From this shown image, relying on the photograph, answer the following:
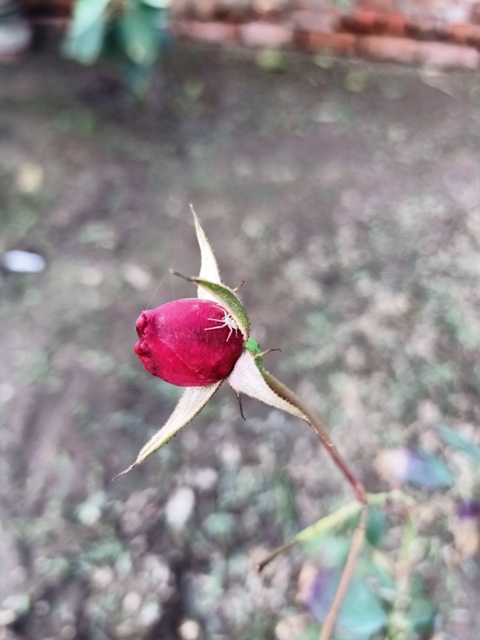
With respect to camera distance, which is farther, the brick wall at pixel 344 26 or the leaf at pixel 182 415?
the brick wall at pixel 344 26

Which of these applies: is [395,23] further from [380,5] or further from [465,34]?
[465,34]

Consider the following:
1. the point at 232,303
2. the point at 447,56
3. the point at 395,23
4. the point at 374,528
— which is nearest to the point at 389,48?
the point at 395,23

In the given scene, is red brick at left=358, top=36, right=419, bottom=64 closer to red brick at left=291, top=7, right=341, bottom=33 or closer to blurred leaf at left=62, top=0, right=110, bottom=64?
red brick at left=291, top=7, right=341, bottom=33

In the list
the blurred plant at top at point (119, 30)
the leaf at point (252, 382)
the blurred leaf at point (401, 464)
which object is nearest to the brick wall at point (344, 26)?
the blurred plant at top at point (119, 30)

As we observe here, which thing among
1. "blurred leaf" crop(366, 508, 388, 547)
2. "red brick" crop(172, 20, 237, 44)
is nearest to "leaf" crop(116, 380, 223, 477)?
"blurred leaf" crop(366, 508, 388, 547)

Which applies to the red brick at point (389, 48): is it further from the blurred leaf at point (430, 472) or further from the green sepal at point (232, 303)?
the green sepal at point (232, 303)
